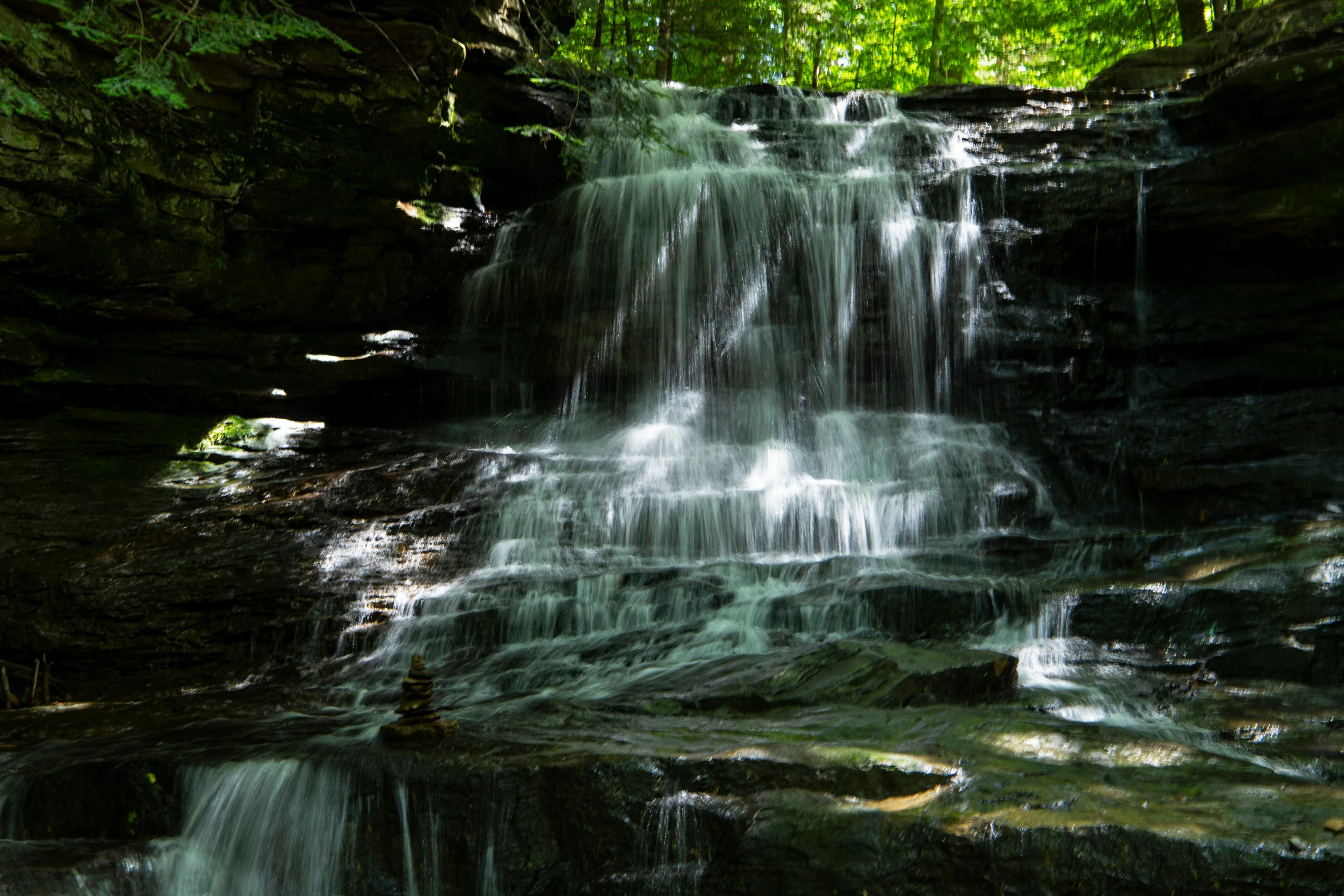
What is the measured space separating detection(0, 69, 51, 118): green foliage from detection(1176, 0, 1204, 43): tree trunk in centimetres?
1643

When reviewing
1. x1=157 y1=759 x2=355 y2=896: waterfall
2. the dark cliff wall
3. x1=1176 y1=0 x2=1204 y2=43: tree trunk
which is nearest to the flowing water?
x1=157 y1=759 x2=355 y2=896: waterfall

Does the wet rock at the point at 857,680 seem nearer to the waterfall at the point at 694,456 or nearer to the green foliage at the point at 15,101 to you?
the waterfall at the point at 694,456

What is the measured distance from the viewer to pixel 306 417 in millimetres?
10219

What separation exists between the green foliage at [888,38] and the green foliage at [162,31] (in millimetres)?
7946

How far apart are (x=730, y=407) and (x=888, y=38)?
15.7m

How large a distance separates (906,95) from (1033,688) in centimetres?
1096

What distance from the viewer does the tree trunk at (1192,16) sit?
52.6 ft

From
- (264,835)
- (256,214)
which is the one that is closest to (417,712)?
(264,835)

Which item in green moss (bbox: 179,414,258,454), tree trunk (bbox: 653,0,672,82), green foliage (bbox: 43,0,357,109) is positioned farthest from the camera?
tree trunk (bbox: 653,0,672,82)

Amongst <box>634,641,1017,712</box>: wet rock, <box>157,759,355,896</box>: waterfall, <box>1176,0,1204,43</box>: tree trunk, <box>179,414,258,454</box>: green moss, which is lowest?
<box>157,759,355,896</box>: waterfall

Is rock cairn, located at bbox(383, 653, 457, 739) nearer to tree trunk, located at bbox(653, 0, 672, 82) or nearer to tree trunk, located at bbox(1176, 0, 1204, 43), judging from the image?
tree trunk, located at bbox(653, 0, 672, 82)

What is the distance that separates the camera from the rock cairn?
430cm

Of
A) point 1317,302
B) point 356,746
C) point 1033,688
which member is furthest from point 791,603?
point 1317,302

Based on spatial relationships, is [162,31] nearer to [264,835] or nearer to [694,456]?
[694,456]
